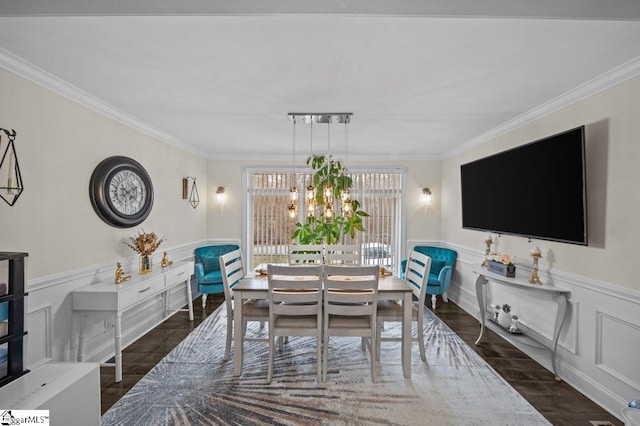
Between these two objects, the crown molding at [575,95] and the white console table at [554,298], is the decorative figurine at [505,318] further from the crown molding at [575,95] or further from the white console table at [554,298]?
the crown molding at [575,95]

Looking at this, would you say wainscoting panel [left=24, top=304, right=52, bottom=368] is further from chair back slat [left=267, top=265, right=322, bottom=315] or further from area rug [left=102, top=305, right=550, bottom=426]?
chair back slat [left=267, top=265, right=322, bottom=315]

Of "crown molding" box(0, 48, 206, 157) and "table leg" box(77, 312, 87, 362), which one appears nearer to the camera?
"crown molding" box(0, 48, 206, 157)

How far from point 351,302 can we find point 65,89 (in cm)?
292

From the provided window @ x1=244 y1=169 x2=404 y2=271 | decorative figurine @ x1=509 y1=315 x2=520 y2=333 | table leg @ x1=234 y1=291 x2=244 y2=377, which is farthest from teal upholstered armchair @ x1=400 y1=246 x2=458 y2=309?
table leg @ x1=234 y1=291 x2=244 y2=377

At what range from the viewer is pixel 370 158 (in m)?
5.56

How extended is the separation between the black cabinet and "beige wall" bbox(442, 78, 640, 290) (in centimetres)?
389

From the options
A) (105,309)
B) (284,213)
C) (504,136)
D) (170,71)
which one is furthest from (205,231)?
(504,136)

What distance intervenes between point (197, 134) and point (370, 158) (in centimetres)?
288

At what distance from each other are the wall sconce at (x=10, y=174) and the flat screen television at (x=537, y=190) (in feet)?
Result: 13.4

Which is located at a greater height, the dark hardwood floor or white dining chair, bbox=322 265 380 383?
white dining chair, bbox=322 265 380 383

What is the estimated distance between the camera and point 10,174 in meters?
2.14

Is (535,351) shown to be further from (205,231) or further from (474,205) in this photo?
(205,231)

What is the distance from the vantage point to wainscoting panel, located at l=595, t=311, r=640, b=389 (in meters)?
2.17

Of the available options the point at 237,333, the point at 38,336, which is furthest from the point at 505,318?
the point at 38,336
